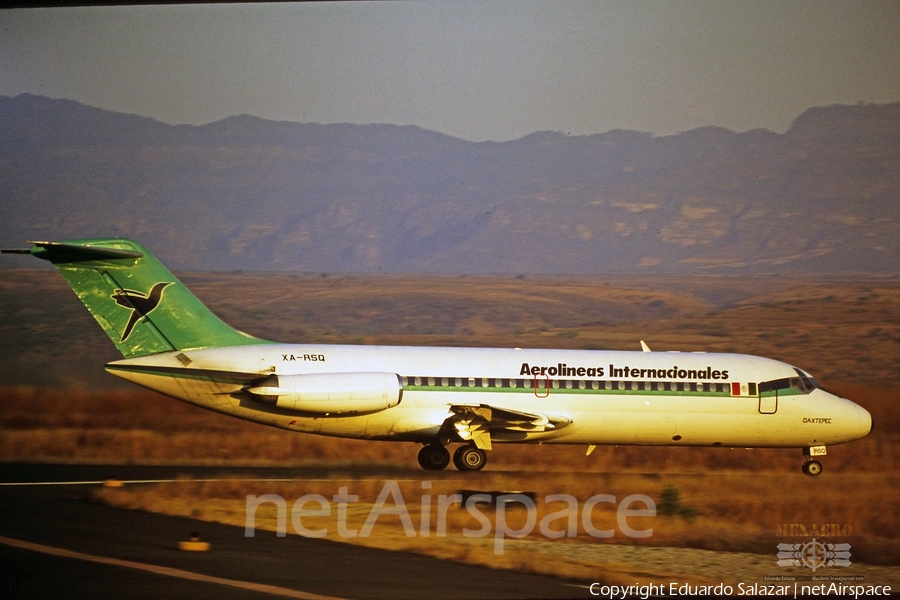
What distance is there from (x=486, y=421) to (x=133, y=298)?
596 cm

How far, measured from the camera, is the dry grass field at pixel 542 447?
13776 millimetres

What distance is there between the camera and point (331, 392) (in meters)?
16.6

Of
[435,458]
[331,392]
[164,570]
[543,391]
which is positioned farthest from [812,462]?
[164,570]

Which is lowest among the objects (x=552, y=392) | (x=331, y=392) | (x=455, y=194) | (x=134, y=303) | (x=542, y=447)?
(x=542, y=447)

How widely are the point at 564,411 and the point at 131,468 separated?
7.25m

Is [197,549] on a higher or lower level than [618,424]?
lower

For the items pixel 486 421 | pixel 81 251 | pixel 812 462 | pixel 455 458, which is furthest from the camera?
pixel 812 462

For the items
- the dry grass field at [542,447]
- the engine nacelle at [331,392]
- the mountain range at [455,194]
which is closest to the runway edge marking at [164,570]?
the dry grass field at [542,447]

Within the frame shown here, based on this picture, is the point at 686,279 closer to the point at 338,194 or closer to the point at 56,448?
the point at 338,194

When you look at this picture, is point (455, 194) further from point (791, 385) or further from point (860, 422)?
point (860, 422)

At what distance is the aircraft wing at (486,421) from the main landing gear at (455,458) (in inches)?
6.8

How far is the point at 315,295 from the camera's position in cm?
4125

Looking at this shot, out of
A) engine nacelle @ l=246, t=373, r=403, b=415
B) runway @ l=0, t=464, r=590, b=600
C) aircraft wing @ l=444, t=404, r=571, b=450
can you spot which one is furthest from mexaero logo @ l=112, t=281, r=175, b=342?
aircraft wing @ l=444, t=404, r=571, b=450

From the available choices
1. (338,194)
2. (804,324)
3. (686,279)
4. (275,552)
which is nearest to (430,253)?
(338,194)
